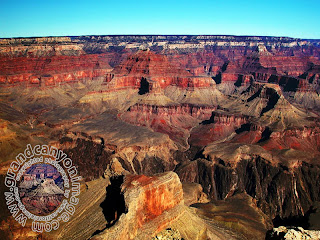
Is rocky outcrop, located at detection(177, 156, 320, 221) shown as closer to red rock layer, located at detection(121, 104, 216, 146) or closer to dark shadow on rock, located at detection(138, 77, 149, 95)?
red rock layer, located at detection(121, 104, 216, 146)

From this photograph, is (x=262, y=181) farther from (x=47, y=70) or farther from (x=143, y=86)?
(x=47, y=70)

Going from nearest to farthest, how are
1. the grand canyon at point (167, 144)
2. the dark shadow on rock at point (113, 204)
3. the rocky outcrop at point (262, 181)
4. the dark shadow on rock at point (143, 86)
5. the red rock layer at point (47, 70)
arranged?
the dark shadow on rock at point (113, 204) < the grand canyon at point (167, 144) < the rocky outcrop at point (262, 181) < the dark shadow on rock at point (143, 86) < the red rock layer at point (47, 70)

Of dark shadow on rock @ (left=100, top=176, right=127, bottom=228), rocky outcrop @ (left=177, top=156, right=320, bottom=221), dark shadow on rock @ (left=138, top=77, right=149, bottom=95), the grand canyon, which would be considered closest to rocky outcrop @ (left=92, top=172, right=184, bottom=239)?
the grand canyon

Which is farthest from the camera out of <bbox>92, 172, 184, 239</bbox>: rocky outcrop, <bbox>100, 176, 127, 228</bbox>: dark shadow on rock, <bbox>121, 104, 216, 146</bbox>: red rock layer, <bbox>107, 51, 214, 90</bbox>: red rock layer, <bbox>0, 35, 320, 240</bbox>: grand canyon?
<bbox>107, 51, 214, 90</bbox>: red rock layer

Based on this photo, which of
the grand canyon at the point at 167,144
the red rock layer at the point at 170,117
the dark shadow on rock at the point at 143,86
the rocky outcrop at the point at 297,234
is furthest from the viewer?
the dark shadow on rock at the point at 143,86

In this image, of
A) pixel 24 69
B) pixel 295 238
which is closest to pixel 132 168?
pixel 295 238

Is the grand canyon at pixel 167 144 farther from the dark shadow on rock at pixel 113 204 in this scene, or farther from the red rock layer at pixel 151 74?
the red rock layer at pixel 151 74

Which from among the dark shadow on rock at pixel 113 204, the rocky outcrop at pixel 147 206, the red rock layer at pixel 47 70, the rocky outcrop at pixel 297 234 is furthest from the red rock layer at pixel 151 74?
the rocky outcrop at pixel 297 234

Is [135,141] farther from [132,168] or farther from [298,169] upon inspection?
[298,169]

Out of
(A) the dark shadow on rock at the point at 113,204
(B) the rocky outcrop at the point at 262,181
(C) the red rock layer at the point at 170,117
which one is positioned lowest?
(B) the rocky outcrop at the point at 262,181
